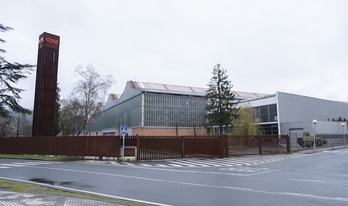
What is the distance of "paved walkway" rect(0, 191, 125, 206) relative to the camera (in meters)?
7.03

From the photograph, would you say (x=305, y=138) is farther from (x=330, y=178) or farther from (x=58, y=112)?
(x=58, y=112)

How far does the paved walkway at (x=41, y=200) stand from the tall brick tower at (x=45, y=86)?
2771 cm

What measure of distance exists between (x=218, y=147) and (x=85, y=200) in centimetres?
1902

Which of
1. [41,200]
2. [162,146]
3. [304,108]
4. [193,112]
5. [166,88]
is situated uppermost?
[166,88]

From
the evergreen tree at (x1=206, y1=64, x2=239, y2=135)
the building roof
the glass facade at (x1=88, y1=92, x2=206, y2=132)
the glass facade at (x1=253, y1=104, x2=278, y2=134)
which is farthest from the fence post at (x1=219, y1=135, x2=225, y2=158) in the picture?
the building roof

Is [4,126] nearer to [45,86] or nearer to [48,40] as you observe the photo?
[45,86]

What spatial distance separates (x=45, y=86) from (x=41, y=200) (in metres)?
29.7

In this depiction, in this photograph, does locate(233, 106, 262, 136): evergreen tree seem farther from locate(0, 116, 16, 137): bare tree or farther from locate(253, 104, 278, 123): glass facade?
locate(0, 116, 16, 137): bare tree

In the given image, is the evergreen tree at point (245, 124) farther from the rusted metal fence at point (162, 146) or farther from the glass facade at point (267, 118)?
the rusted metal fence at point (162, 146)

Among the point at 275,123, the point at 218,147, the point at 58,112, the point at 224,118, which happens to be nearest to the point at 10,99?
the point at 218,147

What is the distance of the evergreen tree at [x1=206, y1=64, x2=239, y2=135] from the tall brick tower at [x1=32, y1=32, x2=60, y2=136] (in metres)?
22.0

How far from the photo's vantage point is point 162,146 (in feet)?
78.9

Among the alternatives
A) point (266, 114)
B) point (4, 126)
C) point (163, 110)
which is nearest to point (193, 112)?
point (163, 110)

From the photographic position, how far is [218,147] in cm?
2569
